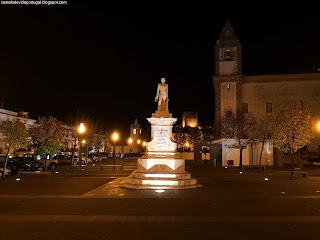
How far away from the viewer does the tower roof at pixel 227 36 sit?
5134 cm

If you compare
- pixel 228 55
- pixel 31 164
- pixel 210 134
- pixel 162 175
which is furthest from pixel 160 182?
pixel 228 55

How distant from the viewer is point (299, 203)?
10.5 metres

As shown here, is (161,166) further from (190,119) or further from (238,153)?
(190,119)

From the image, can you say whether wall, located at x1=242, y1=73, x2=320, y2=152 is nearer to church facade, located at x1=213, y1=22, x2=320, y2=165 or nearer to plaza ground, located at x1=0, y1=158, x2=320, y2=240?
church facade, located at x1=213, y1=22, x2=320, y2=165

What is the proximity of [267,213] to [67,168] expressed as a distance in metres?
21.2

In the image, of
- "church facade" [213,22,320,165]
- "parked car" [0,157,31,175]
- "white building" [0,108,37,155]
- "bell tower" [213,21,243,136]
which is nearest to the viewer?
"parked car" [0,157,31,175]

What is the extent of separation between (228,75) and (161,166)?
38.7 metres

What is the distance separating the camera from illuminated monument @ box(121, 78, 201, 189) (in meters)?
14.2

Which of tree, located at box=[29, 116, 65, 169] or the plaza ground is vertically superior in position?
tree, located at box=[29, 116, 65, 169]

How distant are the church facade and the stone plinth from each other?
3490 centimetres

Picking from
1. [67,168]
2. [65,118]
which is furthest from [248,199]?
[65,118]

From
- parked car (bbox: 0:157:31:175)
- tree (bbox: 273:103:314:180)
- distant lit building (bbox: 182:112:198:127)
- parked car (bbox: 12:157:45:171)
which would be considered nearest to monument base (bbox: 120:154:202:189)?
tree (bbox: 273:103:314:180)

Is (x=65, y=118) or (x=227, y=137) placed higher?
(x=65, y=118)

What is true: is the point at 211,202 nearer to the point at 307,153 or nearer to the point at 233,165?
the point at 233,165
